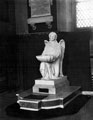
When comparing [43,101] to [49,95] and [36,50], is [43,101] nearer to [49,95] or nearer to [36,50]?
[49,95]

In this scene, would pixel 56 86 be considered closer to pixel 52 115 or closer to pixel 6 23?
pixel 52 115

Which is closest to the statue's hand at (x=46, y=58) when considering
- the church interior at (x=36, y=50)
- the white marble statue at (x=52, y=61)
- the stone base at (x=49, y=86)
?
the white marble statue at (x=52, y=61)

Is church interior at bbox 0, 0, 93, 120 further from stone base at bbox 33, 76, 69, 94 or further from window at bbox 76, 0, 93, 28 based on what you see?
stone base at bbox 33, 76, 69, 94

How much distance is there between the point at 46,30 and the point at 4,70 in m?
0.68

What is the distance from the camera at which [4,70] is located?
2.26 m

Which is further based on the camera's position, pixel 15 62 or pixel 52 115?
pixel 15 62

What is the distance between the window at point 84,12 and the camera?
5.12 ft

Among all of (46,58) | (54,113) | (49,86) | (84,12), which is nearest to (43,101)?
(54,113)

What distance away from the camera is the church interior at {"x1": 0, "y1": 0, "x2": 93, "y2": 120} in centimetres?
192

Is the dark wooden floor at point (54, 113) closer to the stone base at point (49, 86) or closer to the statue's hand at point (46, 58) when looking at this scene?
the stone base at point (49, 86)

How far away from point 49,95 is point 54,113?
0.25 meters

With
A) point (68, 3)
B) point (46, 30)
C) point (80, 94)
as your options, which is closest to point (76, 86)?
point (80, 94)

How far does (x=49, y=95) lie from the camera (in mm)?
2115

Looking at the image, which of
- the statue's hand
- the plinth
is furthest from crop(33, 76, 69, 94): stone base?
the statue's hand
